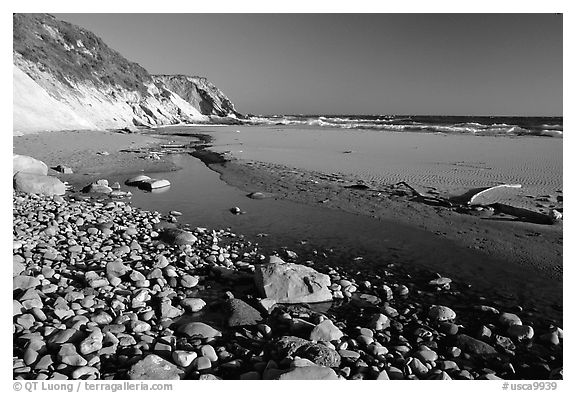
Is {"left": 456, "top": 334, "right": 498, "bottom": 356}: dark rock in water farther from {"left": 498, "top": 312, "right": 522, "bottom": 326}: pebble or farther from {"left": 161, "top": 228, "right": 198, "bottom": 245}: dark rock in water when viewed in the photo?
{"left": 161, "top": 228, "right": 198, "bottom": 245}: dark rock in water

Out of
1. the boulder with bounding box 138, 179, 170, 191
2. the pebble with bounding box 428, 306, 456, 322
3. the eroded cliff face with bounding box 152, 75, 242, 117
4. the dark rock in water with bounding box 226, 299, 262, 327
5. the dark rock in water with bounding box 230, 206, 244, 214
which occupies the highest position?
the eroded cliff face with bounding box 152, 75, 242, 117

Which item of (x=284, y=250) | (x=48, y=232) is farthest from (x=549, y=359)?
(x=48, y=232)

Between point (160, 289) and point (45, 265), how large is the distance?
1.93 m

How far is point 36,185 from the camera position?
926 cm

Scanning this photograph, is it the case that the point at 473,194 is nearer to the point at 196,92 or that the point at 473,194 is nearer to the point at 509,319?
the point at 509,319

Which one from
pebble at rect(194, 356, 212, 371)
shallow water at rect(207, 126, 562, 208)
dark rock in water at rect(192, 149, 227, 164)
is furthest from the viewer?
dark rock in water at rect(192, 149, 227, 164)

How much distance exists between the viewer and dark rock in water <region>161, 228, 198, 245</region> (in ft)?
22.0

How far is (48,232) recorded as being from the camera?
6.41 metres

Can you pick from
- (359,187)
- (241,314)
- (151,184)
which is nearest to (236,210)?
(151,184)

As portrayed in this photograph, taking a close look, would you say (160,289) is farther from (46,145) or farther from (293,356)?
(46,145)

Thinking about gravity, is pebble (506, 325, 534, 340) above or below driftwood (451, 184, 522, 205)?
below

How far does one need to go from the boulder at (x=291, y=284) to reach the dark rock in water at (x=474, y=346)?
1.73 meters

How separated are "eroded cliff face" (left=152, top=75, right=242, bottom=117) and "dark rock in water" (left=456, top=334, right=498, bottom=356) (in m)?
93.2

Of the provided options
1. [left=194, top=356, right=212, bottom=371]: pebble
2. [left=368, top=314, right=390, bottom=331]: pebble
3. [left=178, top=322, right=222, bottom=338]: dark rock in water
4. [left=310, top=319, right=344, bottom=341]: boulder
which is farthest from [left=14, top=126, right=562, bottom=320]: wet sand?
[left=194, top=356, right=212, bottom=371]: pebble
